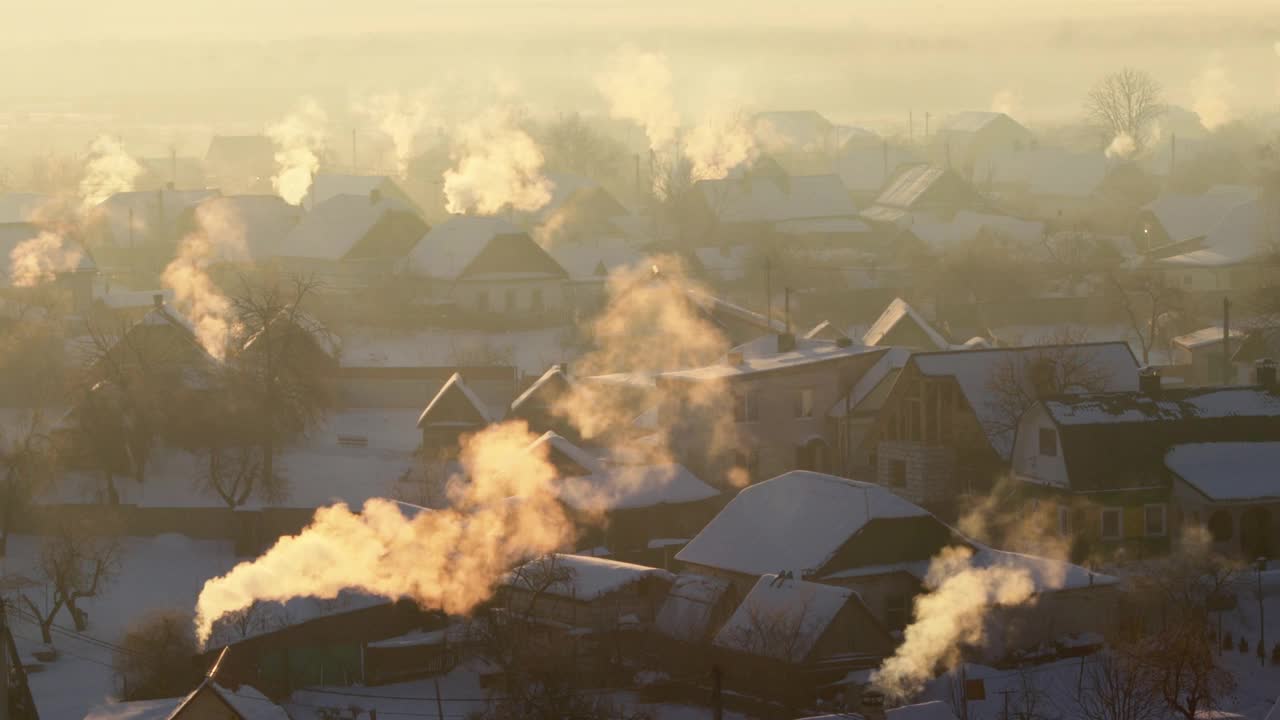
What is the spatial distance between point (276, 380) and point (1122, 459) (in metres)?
18.6

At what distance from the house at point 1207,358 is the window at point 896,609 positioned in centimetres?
2169

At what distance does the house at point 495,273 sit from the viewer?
208 feet

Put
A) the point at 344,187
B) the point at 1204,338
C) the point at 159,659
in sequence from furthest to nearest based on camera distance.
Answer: the point at 344,187 → the point at 1204,338 → the point at 159,659

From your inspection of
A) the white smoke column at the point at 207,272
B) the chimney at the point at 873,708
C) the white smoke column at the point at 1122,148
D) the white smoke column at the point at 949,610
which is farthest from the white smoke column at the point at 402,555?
the white smoke column at the point at 1122,148

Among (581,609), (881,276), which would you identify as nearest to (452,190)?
(881,276)

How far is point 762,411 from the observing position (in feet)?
134

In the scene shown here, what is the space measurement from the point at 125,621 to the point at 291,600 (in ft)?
14.1

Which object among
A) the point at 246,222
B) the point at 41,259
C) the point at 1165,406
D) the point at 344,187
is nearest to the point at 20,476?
the point at 1165,406

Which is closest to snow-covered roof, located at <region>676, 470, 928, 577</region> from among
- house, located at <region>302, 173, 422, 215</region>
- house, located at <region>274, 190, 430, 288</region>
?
Result: house, located at <region>274, 190, 430, 288</region>

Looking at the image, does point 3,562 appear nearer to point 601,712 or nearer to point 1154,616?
point 601,712

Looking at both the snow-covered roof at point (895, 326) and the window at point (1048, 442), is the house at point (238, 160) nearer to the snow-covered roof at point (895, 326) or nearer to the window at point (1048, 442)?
the snow-covered roof at point (895, 326)

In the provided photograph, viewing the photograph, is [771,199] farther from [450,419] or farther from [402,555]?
[402,555]

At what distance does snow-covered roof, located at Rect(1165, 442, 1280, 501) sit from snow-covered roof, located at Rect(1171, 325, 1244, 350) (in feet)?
55.1

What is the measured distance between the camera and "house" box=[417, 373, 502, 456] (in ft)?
138
